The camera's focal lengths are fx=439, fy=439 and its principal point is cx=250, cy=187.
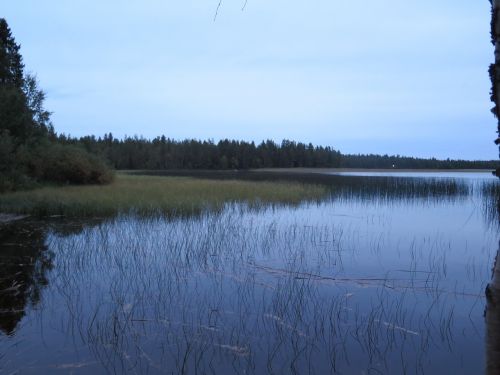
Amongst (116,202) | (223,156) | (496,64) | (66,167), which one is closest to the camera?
(496,64)

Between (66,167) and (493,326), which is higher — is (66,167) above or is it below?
above

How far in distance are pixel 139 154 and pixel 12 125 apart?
94.8 meters

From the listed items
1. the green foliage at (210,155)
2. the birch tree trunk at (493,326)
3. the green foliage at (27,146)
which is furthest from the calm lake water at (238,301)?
the green foliage at (210,155)

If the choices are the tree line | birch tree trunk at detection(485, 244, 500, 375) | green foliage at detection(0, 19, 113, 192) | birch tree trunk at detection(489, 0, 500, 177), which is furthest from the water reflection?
→ the tree line

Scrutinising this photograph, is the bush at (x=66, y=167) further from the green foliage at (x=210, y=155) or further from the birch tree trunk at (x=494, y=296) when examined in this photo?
the green foliage at (x=210, y=155)

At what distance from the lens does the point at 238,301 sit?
8.21m

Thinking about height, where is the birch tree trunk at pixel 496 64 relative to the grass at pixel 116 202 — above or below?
above

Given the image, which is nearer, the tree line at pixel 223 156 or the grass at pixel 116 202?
the grass at pixel 116 202

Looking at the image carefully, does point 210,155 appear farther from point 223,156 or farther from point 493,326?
point 493,326

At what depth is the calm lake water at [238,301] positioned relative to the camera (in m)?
5.88

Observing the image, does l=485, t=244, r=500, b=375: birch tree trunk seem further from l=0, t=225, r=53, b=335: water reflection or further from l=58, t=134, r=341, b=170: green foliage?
l=58, t=134, r=341, b=170: green foliage

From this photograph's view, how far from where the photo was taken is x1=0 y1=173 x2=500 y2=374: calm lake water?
19.3 feet

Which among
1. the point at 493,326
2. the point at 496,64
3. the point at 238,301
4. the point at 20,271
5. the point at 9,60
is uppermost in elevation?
the point at 9,60

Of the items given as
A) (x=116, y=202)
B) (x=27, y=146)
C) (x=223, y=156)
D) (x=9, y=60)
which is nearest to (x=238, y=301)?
(x=116, y=202)
